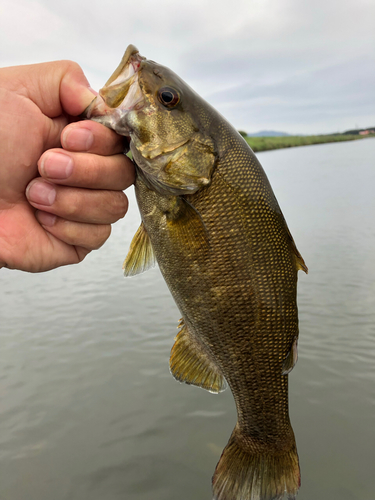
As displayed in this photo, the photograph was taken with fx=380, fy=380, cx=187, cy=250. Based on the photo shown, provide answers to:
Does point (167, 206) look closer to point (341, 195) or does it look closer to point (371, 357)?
point (371, 357)

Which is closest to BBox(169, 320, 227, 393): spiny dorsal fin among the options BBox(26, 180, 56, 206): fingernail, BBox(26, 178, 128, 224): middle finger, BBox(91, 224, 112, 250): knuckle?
BBox(91, 224, 112, 250): knuckle

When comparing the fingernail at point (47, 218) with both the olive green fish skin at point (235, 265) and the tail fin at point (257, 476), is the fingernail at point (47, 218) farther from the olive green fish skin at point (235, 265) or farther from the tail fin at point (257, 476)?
the tail fin at point (257, 476)

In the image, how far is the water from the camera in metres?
4.56

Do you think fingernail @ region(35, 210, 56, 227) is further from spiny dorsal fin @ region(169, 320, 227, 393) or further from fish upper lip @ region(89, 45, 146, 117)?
spiny dorsal fin @ region(169, 320, 227, 393)

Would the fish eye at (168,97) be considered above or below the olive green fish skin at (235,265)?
above

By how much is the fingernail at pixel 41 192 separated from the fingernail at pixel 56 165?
0.50 ft

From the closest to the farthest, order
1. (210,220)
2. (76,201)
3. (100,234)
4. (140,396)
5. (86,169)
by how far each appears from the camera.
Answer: (210,220)
(86,169)
(76,201)
(100,234)
(140,396)

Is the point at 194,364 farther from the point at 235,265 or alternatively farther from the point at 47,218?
the point at 47,218

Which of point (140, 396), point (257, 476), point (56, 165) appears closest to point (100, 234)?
point (56, 165)

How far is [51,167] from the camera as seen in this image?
222cm

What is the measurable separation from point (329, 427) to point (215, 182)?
14.3 ft

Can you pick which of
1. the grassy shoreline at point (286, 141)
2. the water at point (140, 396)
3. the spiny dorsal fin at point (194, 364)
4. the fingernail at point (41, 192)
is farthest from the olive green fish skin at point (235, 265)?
the grassy shoreline at point (286, 141)

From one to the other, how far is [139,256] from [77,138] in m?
0.83

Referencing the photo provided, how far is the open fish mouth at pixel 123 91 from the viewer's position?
2.16m
